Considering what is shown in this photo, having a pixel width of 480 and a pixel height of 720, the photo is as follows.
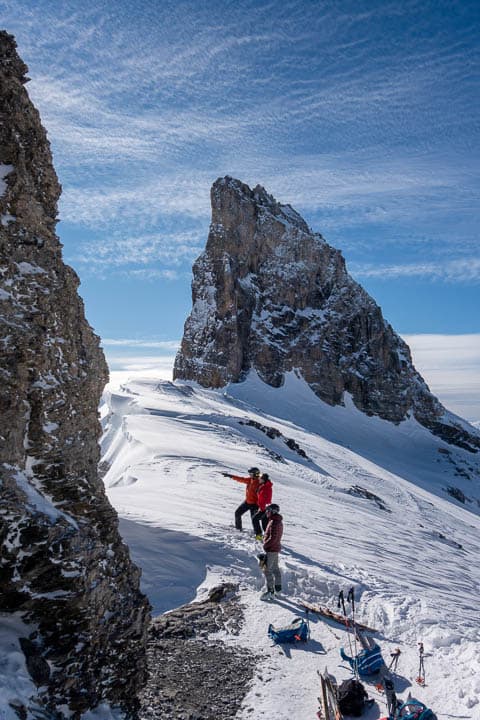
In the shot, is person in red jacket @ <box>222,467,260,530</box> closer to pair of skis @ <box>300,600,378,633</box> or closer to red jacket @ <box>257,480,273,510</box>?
red jacket @ <box>257,480,273,510</box>

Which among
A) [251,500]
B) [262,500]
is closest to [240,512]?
[251,500]

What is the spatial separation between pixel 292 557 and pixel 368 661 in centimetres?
430

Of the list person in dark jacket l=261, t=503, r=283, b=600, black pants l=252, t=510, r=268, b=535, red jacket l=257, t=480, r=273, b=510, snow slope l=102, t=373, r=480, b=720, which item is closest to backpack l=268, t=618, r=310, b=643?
snow slope l=102, t=373, r=480, b=720

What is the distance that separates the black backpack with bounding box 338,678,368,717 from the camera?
19.6 ft

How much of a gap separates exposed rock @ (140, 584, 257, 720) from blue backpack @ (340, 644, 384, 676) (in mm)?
1352

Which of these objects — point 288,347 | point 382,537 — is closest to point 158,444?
point 382,537

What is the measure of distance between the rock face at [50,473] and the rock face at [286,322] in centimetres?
6866

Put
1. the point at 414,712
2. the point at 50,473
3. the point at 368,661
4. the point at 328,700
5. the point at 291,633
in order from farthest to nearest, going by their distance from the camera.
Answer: the point at 291,633 → the point at 368,661 → the point at 328,700 → the point at 50,473 → the point at 414,712

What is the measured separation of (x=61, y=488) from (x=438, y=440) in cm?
7986

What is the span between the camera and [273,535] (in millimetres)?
9266

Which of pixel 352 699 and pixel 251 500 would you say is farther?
pixel 251 500

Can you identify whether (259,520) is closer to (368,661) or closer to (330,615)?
(330,615)

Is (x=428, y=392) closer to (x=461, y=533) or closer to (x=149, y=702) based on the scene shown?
(x=461, y=533)

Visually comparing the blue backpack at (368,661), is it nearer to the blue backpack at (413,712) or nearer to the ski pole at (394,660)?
the ski pole at (394,660)
